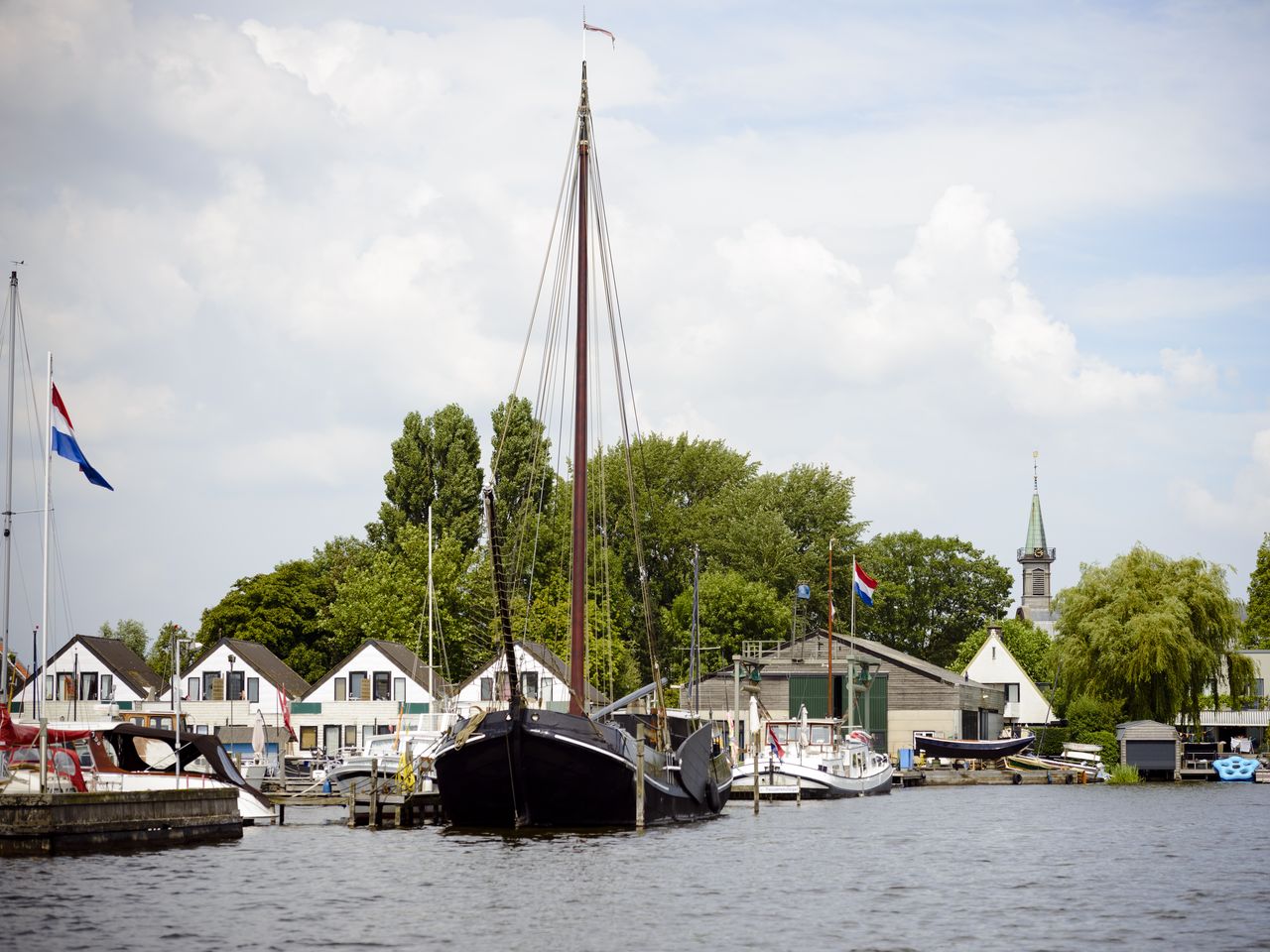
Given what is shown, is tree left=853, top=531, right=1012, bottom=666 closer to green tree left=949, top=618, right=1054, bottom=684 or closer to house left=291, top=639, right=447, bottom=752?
green tree left=949, top=618, right=1054, bottom=684

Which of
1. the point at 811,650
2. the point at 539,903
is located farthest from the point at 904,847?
the point at 811,650

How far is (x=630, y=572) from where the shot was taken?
123938 millimetres

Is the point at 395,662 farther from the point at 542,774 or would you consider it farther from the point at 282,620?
the point at 542,774

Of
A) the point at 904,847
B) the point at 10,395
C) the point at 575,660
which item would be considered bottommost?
the point at 904,847

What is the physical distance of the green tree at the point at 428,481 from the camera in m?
114

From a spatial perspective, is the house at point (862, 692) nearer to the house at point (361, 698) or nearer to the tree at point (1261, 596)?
the house at point (361, 698)

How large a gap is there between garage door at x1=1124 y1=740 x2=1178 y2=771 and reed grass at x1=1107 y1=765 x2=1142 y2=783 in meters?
0.49

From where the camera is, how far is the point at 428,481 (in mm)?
115000

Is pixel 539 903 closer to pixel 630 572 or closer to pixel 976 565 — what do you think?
pixel 630 572

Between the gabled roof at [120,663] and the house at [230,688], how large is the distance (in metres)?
2.52

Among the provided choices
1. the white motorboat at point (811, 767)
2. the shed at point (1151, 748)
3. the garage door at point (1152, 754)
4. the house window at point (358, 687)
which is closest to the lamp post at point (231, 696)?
the house window at point (358, 687)

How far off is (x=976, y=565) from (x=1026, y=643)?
310 inches

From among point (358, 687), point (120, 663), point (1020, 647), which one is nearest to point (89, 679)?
point (120, 663)

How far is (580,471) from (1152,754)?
47.2 metres
